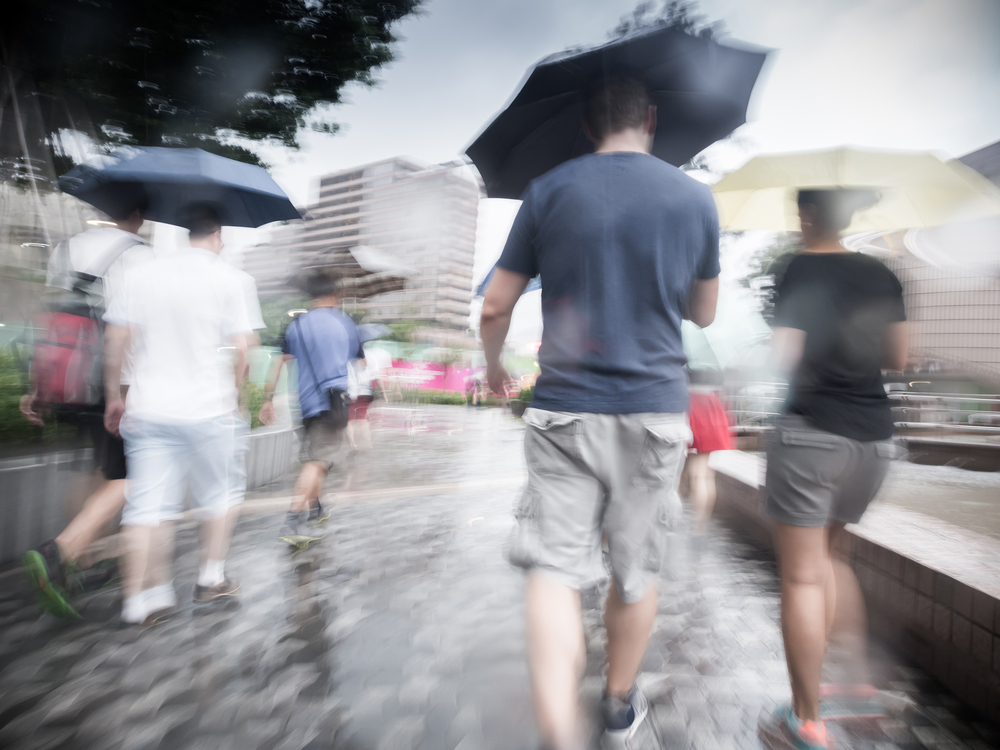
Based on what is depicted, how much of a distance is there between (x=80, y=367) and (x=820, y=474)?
3331 millimetres

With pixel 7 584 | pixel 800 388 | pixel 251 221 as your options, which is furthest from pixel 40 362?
pixel 800 388

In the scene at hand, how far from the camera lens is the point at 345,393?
427 centimetres

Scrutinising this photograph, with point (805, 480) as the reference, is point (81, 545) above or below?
below

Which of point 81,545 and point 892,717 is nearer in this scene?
point 892,717

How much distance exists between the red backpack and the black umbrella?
1947 millimetres

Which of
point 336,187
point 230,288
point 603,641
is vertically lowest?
point 603,641

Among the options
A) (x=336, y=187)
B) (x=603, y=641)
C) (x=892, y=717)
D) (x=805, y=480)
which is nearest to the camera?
(x=805, y=480)

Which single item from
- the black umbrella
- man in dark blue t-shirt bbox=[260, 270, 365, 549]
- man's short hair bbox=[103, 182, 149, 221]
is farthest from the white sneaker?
man's short hair bbox=[103, 182, 149, 221]

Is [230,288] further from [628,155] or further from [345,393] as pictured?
[628,155]

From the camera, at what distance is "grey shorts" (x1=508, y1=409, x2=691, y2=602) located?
1.59m

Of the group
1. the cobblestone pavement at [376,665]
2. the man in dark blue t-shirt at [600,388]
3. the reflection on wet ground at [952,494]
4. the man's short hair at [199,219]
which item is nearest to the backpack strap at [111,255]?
the man's short hair at [199,219]

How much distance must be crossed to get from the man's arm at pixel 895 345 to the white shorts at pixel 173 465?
8.97 ft

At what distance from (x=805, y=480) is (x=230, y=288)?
2533 mm

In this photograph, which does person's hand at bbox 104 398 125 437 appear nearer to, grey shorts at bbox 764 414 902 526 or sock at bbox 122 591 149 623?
sock at bbox 122 591 149 623
